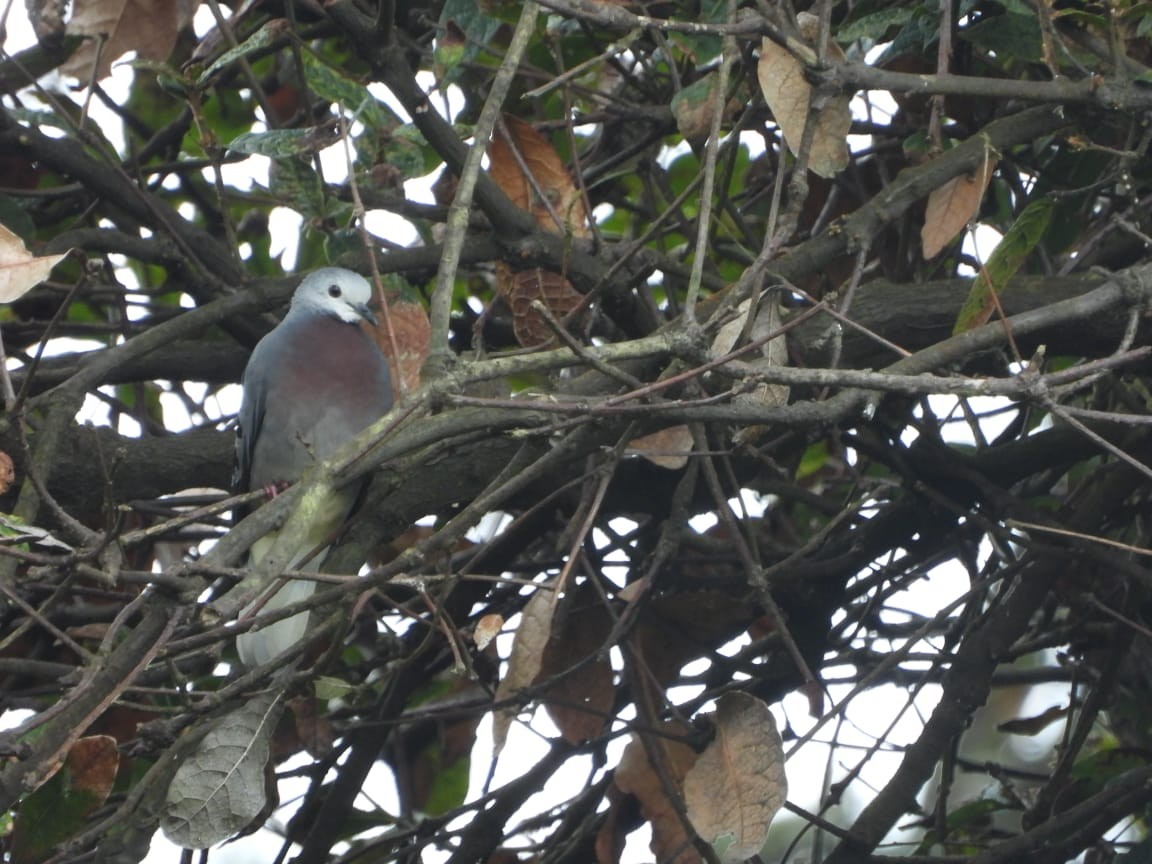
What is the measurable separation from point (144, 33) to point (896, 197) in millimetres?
1617

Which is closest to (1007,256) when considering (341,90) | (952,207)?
(952,207)

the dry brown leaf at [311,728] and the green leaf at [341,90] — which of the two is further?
the dry brown leaf at [311,728]

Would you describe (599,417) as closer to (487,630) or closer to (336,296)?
(487,630)

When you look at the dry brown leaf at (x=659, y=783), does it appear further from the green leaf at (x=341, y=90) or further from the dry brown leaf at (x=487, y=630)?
the green leaf at (x=341, y=90)

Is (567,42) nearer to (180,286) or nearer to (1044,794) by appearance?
(180,286)

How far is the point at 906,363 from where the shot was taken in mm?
2516

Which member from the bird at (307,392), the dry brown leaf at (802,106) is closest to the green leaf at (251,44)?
the bird at (307,392)

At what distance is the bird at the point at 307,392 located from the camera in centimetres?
383

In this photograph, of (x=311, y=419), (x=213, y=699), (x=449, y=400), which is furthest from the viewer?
(x=311, y=419)

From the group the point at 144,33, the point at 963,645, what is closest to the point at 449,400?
the point at 144,33

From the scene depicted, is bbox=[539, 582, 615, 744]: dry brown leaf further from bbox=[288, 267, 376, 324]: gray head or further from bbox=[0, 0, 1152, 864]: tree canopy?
bbox=[288, 267, 376, 324]: gray head

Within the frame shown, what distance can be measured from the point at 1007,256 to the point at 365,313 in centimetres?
184

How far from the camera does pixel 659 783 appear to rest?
121 inches

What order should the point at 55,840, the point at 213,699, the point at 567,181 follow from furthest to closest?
the point at 567,181
the point at 55,840
the point at 213,699
